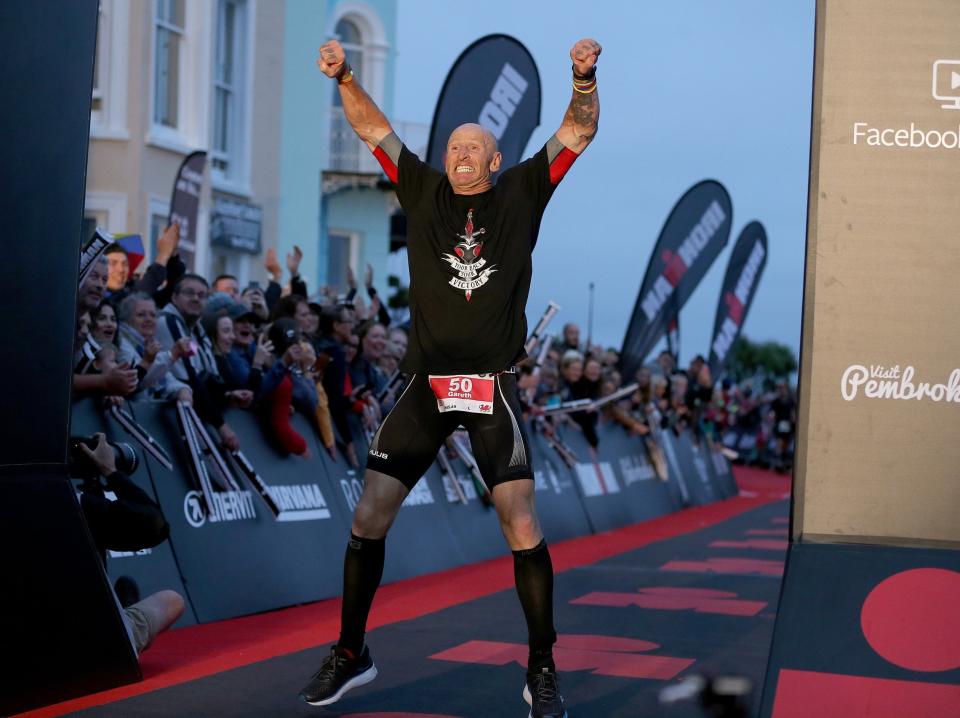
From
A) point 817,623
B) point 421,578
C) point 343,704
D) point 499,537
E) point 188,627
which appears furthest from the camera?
point 499,537

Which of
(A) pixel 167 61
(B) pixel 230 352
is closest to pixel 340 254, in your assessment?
(A) pixel 167 61

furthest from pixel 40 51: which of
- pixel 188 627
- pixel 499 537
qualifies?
pixel 499 537

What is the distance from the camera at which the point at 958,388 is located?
4.86 meters

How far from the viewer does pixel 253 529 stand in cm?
886

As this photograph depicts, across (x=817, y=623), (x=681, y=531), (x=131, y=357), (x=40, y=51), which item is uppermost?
(x=40, y=51)

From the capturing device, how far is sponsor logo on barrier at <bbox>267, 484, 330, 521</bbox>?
933 centimetres

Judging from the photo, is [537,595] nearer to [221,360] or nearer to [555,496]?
[221,360]

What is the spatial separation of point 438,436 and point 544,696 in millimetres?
1031

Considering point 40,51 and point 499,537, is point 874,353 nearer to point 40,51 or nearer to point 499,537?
point 40,51

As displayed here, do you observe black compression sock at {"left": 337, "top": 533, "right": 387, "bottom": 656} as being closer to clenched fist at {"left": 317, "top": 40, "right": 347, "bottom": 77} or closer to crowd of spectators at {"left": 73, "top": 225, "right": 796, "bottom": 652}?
crowd of spectators at {"left": 73, "top": 225, "right": 796, "bottom": 652}

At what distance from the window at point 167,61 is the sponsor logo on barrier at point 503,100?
686 centimetres

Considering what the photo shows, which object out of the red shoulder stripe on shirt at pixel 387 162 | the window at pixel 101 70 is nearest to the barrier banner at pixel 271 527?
the red shoulder stripe on shirt at pixel 387 162

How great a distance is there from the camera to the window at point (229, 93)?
21250mm

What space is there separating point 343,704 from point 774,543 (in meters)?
10.5
